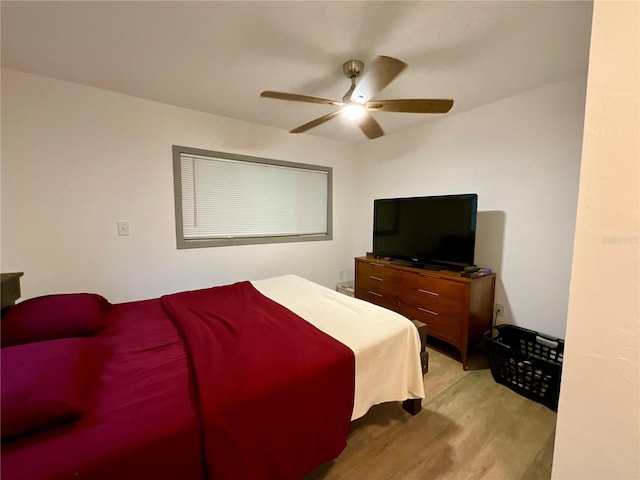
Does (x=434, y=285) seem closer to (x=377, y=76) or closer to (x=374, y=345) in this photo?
(x=374, y=345)

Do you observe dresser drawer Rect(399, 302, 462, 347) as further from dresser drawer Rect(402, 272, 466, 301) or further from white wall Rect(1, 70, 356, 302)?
white wall Rect(1, 70, 356, 302)

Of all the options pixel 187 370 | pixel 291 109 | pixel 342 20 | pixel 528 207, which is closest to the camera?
pixel 187 370

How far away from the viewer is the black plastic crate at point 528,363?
174cm

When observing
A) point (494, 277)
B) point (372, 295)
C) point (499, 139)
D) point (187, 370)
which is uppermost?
point (499, 139)

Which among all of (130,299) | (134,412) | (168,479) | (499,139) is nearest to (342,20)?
(499,139)

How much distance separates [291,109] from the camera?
258 cm

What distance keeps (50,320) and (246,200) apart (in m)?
1.97

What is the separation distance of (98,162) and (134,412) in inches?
87.6

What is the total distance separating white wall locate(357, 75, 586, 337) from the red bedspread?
193 centimetres

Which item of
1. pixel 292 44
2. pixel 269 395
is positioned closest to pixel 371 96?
pixel 292 44

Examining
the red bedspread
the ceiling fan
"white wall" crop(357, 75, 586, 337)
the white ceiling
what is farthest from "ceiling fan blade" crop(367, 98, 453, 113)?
the red bedspread

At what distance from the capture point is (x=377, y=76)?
1455 mm

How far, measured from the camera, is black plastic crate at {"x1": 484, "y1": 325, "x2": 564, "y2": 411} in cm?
174

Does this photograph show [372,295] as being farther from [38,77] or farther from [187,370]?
[38,77]
